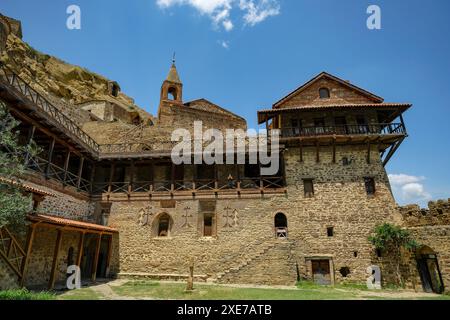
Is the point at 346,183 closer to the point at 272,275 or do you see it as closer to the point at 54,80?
the point at 272,275

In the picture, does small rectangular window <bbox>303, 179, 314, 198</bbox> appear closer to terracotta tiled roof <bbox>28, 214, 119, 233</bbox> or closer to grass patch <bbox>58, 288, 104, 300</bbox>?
terracotta tiled roof <bbox>28, 214, 119, 233</bbox>

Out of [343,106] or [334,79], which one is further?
[334,79]

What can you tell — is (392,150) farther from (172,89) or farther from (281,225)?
(172,89)

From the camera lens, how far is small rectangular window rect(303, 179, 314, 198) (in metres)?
17.6

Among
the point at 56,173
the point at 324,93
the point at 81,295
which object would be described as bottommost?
the point at 81,295

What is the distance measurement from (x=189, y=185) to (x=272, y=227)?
20.9 ft

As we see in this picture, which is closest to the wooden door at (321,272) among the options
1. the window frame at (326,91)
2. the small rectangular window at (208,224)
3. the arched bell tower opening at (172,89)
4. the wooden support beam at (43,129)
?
the small rectangular window at (208,224)

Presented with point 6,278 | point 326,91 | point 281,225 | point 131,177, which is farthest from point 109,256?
point 326,91

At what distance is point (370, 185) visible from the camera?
57.1ft

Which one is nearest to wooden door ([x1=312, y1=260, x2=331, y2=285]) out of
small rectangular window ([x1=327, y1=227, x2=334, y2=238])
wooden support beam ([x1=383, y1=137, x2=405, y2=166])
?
small rectangular window ([x1=327, y1=227, x2=334, y2=238])

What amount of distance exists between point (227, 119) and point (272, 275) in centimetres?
2013

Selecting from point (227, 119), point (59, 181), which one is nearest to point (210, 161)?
point (59, 181)

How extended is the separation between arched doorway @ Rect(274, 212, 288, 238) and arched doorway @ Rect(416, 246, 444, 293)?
23.1 feet

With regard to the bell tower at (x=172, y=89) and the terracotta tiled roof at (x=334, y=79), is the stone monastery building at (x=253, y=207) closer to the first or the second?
the terracotta tiled roof at (x=334, y=79)
